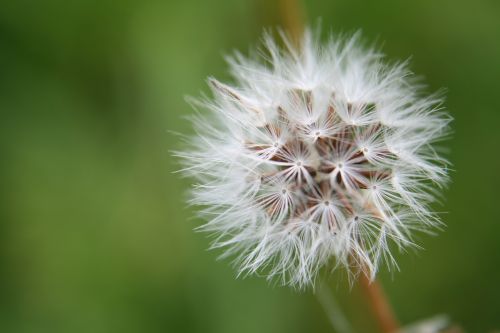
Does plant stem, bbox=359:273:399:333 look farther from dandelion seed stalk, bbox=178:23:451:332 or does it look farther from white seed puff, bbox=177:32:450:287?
white seed puff, bbox=177:32:450:287

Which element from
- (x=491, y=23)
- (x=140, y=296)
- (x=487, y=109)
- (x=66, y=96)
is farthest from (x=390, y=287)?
(x=66, y=96)

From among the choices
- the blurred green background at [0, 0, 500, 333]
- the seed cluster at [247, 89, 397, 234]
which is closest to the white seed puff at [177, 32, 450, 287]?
the seed cluster at [247, 89, 397, 234]

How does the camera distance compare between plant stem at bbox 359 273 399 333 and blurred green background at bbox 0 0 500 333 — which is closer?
plant stem at bbox 359 273 399 333

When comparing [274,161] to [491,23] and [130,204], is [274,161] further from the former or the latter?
[491,23]

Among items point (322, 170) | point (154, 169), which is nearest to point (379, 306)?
point (322, 170)

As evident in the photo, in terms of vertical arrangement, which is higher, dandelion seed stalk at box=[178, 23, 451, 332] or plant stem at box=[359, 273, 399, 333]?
dandelion seed stalk at box=[178, 23, 451, 332]

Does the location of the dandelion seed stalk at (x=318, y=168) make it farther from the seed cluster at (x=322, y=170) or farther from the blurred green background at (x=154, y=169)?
the blurred green background at (x=154, y=169)
